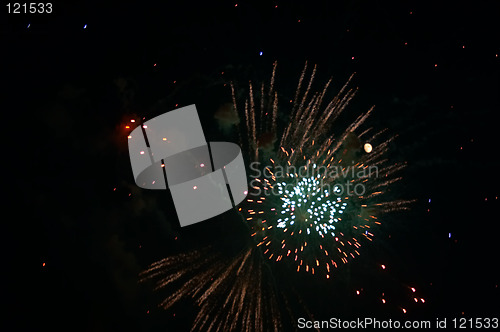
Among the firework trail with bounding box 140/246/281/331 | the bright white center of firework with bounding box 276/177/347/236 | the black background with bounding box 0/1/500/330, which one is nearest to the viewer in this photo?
the black background with bounding box 0/1/500/330

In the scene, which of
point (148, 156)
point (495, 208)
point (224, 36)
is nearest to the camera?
point (148, 156)

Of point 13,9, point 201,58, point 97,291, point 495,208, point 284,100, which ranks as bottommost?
point 97,291

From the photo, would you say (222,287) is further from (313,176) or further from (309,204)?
(313,176)

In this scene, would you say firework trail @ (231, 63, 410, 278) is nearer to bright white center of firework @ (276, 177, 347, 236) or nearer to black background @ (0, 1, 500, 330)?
bright white center of firework @ (276, 177, 347, 236)

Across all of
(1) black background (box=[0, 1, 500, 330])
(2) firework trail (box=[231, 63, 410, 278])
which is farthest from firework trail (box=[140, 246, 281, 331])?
(2) firework trail (box=[231, 63, 410, 278])

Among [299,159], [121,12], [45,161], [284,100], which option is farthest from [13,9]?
[299,159]

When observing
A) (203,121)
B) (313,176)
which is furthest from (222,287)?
(203,121)

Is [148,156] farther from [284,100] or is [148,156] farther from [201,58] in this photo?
[284,100]

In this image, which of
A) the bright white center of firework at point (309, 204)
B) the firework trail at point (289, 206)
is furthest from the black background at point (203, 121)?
the bright white center of firework at point (309, 204)
